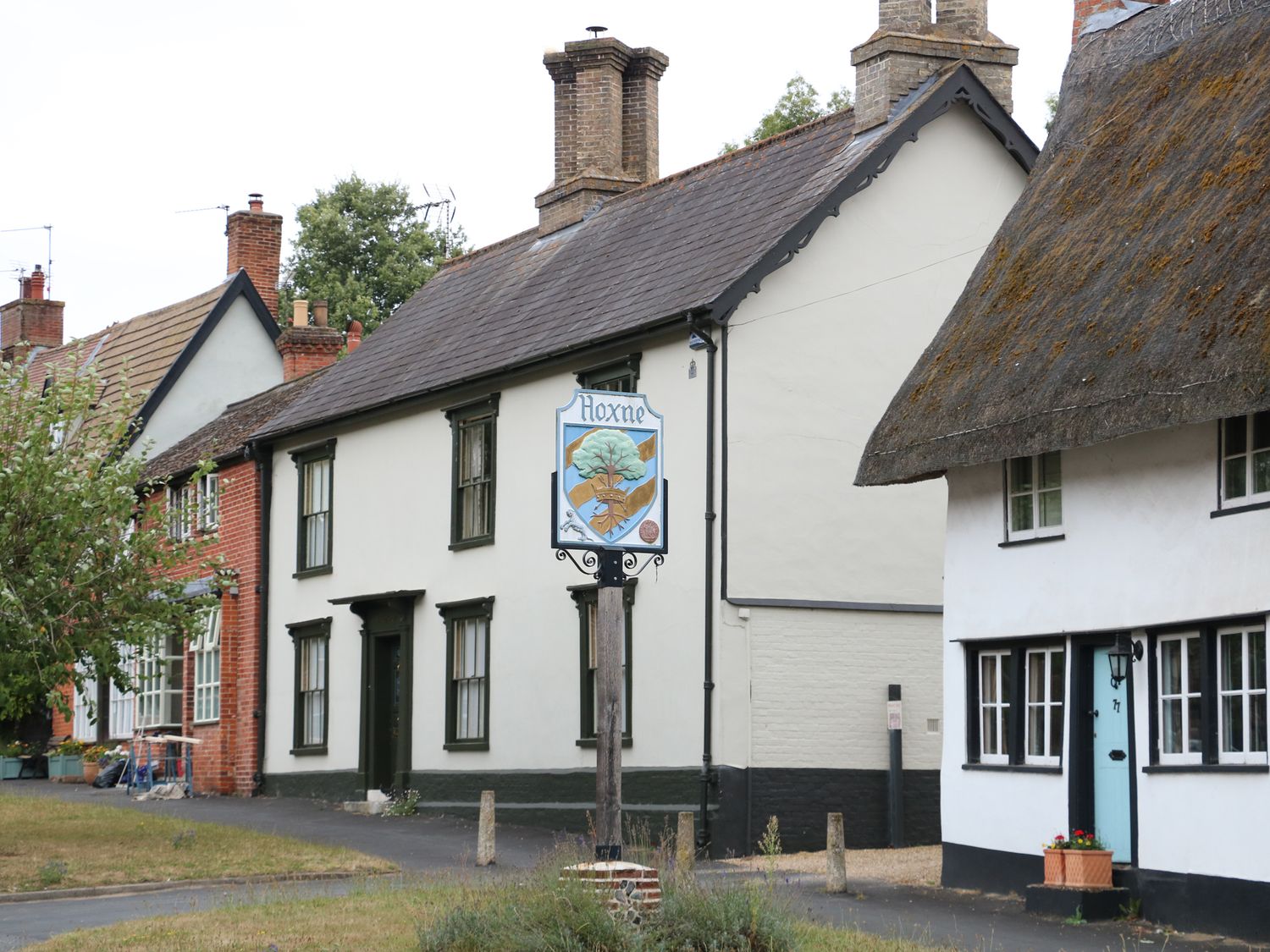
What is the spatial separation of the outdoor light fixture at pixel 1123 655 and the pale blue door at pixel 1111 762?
0.37 ft

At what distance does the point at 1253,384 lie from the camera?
13586mm

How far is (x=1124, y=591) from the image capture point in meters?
Result: 15.7

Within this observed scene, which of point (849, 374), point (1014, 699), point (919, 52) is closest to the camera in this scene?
point (1014, 699)

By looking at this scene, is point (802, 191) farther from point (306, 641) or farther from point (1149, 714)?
point (306, 641)

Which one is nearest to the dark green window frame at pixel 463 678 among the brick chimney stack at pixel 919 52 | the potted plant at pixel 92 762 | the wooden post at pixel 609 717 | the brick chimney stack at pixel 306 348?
the brick chimney stack at pixel 919 52

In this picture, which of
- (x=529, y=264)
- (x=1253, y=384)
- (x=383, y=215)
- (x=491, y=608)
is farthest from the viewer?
(x=383, y=215)

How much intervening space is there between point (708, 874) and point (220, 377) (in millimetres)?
22186

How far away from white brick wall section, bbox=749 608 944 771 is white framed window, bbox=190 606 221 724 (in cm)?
1281

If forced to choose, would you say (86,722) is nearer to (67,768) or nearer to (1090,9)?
(67,768)

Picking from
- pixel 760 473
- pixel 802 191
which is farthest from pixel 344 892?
pixel 802 191

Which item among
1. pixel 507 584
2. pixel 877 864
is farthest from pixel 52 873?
pixel 877 864

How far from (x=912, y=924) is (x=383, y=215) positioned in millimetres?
45282

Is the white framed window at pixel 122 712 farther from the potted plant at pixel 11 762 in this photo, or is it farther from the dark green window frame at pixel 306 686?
Result: the dark green window frame at pixel 306 686

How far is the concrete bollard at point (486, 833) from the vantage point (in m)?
18.7
